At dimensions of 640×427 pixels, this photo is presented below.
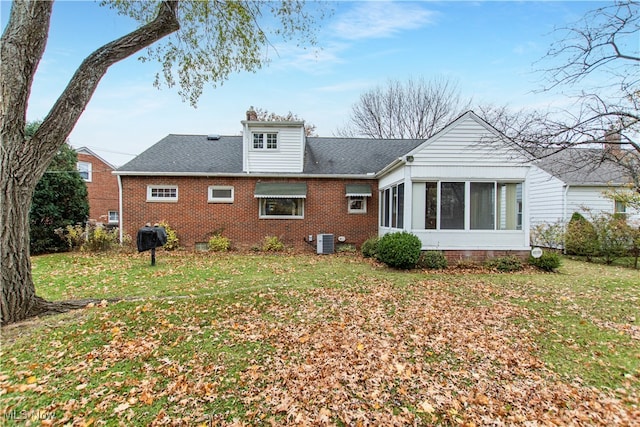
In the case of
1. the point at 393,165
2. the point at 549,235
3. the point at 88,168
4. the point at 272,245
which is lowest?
the point at 272,245

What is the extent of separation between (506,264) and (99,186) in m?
27.0

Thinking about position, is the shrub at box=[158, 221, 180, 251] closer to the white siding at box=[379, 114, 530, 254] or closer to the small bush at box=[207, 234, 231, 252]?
the small bush at box=[207, 234, 231, 252]

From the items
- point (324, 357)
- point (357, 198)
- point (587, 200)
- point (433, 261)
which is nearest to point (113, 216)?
point (357, 198)

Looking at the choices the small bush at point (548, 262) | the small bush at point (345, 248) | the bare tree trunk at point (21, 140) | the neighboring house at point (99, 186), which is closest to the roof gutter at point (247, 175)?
the small bush at point (345, 248)

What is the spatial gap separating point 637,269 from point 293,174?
1357cm

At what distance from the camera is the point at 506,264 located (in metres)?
10.4

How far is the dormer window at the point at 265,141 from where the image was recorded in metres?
15.1

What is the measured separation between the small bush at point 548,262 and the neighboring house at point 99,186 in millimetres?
25560

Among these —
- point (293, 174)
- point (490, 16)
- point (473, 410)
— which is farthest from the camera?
point (293, 174)

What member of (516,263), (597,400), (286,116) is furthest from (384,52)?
(286,116)

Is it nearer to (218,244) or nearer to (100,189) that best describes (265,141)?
(218,244)

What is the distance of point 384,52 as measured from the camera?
443 inches

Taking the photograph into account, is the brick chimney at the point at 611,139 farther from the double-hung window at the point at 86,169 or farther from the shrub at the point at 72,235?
the double-hung window at the point at 86,169

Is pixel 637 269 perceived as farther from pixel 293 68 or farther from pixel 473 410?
pixel 293 68
